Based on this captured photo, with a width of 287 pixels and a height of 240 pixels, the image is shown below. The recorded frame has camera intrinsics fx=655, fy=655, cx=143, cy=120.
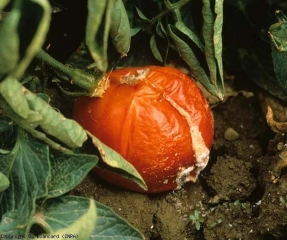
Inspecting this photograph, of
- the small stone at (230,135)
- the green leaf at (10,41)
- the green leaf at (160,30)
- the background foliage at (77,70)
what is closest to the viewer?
the green leaf at (10,41)

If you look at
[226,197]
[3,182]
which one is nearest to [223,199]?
[226,197]

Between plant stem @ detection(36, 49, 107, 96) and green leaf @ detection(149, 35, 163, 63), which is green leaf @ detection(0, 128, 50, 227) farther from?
green leaf @ detection(149, 35, 163, 63)

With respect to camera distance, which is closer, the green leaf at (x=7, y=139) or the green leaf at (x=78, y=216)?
the green leaf at (x=78, y=216)

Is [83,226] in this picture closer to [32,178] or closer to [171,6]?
[32,178]

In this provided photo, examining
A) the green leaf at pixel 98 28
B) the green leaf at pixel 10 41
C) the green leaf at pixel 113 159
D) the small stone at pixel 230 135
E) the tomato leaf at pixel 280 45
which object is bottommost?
the small stone at pixel 230 135

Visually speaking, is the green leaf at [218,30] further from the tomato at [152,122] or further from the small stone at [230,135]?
the small stone at [230,135]

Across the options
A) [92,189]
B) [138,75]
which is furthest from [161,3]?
[92,189]

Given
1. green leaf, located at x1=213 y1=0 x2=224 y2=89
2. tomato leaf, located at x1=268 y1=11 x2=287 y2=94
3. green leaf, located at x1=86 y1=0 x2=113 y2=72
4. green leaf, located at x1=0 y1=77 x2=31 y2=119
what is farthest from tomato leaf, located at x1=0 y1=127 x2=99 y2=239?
tomato leaf, located at x1=268 y1=11 x2=287 y2=94

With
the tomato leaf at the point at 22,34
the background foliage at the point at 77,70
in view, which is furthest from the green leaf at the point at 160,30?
the tomato leaf at the point at 22,34

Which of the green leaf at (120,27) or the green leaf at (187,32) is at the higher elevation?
the green leaf at (120,27)
